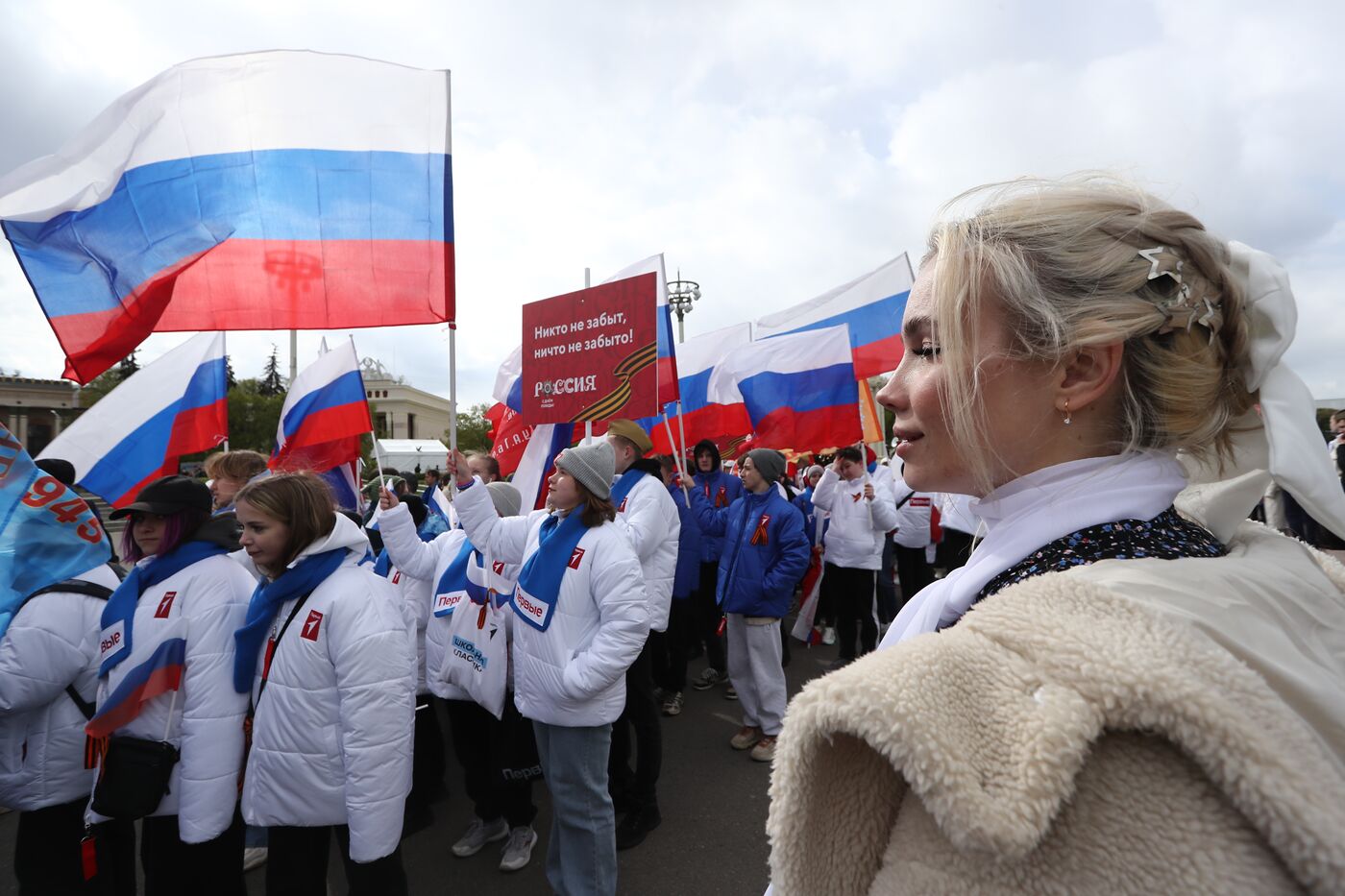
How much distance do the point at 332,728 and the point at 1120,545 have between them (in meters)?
2.66

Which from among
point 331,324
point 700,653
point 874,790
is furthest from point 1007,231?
point 700,653

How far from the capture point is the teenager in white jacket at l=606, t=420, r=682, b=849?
3791 millimetres

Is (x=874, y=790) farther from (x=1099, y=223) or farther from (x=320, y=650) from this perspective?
(x=320, y=650)

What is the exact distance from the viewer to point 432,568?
4.23 meters

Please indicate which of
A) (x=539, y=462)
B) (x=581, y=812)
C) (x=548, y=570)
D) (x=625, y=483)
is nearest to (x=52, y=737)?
(x=548, y=570)

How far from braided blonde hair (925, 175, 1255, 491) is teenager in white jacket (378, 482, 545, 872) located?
3.12m

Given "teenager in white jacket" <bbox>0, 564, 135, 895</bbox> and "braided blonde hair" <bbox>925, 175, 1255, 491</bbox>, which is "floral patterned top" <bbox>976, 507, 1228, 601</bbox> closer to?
"braided blonde hair" <bbox>925, 175, 1255, 491</bbox>

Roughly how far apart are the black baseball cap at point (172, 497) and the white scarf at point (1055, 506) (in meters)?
3.02

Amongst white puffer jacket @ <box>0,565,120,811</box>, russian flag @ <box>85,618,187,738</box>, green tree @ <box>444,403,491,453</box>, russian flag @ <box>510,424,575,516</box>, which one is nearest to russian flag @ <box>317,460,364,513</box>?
russian flag @ <box>510,424,575,516</box>

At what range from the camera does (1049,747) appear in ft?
1.63

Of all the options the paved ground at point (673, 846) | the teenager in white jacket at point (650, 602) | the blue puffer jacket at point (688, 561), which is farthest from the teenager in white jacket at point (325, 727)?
the blue puffer jacket at point (688, 561)

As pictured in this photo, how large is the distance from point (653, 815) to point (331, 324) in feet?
10.5

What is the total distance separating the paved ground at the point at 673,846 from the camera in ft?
11.0

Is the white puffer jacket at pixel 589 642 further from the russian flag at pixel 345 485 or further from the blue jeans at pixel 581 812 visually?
the russian flag at pixel 345 485
